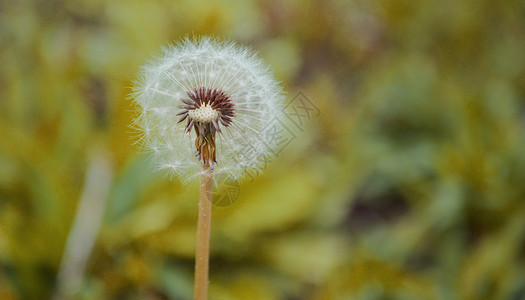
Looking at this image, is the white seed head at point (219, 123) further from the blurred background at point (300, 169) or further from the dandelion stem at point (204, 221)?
the blurred background at point (300, 169)

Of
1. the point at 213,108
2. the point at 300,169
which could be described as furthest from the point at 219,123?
the point at 300,169

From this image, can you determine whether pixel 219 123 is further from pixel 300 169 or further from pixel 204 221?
pixel 300 169

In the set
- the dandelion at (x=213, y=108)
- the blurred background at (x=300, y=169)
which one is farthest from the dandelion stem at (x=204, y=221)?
the blurred background at (x=300, y=169)

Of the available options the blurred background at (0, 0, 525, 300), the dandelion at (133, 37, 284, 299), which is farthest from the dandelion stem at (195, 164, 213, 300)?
the blurred background at (0, 0, 525, 300)

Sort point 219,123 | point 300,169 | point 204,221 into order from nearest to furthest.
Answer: point 204,221 → point 219,123 → point 300,169

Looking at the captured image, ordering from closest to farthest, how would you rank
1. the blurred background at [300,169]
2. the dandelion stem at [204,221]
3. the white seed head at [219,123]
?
the dandelion stem at [204,221]
the white seed head at [219,123]
the blurred background at [300,169]

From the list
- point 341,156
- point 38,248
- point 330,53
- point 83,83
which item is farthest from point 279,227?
point 330,53

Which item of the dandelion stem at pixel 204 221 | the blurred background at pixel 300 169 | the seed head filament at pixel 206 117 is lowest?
the dandelion stem at pixel 204 221
